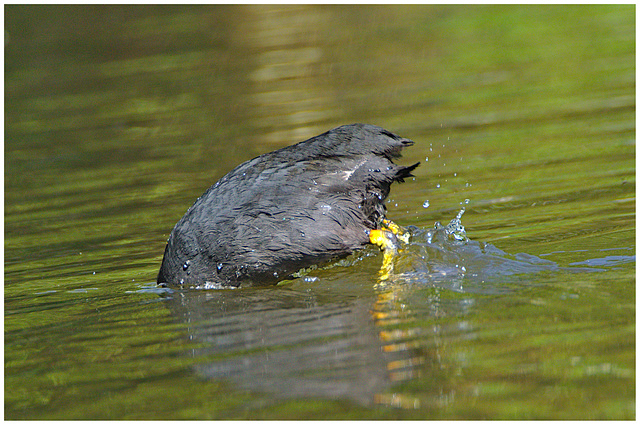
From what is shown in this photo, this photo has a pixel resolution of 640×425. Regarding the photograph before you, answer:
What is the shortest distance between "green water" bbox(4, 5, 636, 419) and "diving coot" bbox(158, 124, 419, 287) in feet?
0.76

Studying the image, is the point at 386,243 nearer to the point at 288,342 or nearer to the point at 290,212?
the point at 290,212

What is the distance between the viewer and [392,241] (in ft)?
17.8

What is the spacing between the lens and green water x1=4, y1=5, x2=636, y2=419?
3.70m

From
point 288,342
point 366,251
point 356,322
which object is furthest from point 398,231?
point 288,342

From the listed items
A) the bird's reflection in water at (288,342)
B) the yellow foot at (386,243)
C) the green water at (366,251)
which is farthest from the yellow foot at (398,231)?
the bird's reflection in water at (288,342)

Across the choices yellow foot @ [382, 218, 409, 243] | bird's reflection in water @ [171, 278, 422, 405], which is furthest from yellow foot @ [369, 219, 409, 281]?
bird's reflection in water @ [171, 278, 422, 405]

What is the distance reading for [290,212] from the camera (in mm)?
5074

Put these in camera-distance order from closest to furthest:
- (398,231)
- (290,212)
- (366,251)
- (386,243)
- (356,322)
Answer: (356,322), (290,212), (386,243), (398,231), (366,251)

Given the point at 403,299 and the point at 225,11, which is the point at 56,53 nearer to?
the point at 225,11

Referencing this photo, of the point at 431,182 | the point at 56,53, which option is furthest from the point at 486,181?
the point at 56,53

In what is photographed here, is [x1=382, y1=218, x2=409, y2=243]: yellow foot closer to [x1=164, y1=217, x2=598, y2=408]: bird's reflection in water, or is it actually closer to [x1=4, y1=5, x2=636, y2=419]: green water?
[x1=164, y1=217, x2=598, y2=408]: bird's reflection in water

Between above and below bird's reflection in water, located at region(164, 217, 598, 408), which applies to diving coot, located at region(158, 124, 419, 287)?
above

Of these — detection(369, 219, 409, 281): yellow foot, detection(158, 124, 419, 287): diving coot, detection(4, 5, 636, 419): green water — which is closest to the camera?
detection(4, 5, 636, 419): green water

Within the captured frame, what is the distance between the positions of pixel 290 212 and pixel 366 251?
1.00 meters
